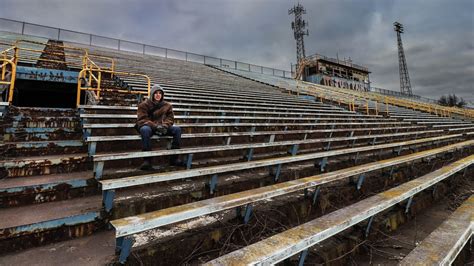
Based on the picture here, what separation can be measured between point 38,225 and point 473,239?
3.59 metres

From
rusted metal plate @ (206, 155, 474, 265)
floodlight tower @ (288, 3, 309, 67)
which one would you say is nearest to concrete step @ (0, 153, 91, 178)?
rusted metal plate @ (206, 155, 474, 265)

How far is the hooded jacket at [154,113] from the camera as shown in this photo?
11.1ft

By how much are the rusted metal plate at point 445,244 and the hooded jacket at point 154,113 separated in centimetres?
294

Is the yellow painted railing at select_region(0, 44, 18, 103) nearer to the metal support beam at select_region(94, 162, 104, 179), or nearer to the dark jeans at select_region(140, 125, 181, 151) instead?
the dark jeans at select_region(140, 125, 181, 151)

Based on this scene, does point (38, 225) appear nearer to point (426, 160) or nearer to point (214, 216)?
point (214, 216)

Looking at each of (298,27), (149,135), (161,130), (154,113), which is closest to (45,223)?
(149,135)

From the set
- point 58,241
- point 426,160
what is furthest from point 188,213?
point 426,160

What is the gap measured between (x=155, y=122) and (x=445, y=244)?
3.28m

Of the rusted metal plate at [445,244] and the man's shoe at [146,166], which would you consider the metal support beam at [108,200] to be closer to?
the man's shoe at [146,166]

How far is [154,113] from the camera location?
3586 millimetres

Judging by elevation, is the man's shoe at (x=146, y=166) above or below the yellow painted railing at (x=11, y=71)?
below

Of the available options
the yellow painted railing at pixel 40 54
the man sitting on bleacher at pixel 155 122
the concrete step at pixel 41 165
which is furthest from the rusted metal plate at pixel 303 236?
the yellow painted railing at pixel 40 54

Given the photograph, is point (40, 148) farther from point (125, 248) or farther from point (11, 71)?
point (11, 71)

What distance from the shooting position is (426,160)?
5.11m
